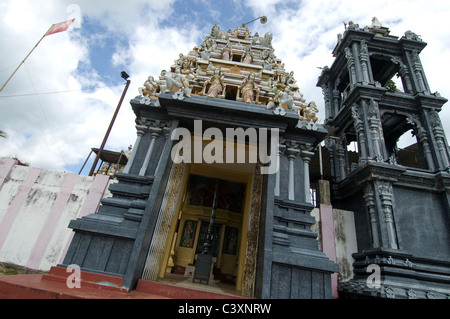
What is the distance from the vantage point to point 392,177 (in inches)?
410

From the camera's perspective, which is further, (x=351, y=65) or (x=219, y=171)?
(x=351, y=65)

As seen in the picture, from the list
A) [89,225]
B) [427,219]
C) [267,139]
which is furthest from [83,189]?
[427,219]

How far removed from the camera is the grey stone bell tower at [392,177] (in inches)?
341

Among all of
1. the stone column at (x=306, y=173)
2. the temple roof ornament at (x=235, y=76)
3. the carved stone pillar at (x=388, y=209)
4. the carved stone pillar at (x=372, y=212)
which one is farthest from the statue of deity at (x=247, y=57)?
the carved stone pillar at (x=388, y=209)

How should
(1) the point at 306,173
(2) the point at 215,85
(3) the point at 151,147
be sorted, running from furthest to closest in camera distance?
(2) the point at 215,85 → (1) the point at 306,173 → (3) the point at 151,147

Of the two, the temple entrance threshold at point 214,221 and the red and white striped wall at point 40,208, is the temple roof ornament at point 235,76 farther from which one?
the red and white striped wall at point 40,208

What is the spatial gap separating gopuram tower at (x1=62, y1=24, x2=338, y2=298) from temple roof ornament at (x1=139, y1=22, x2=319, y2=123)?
2.3 inches

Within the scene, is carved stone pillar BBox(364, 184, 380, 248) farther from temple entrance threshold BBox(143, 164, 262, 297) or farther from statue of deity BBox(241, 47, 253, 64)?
statue of deity BBox(241, 47, 253, 64)

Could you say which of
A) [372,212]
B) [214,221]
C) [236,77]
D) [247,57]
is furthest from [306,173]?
[247,57]

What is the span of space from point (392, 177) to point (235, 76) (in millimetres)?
8720

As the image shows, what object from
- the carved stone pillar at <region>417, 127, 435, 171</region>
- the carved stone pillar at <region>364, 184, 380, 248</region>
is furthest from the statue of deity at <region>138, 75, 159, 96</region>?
the carved stone pillar at <region>417, 127, 435, 171</region>

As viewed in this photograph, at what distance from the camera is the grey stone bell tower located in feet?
28.4

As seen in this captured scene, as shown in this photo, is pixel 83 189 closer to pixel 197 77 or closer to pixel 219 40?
pixel 197 77

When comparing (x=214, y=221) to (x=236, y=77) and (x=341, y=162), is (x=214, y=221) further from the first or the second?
(x=341, y=162)
